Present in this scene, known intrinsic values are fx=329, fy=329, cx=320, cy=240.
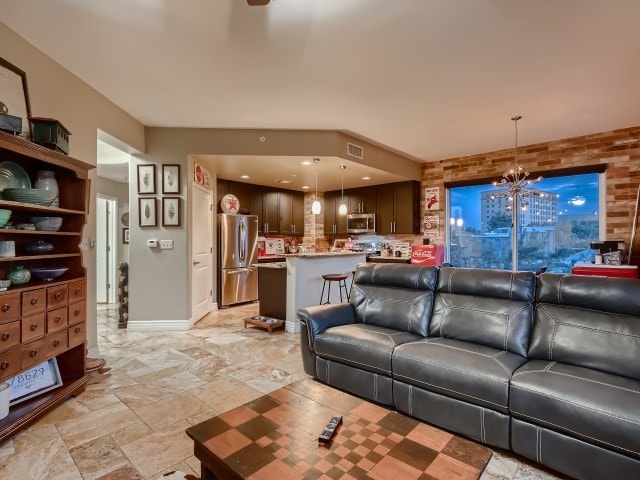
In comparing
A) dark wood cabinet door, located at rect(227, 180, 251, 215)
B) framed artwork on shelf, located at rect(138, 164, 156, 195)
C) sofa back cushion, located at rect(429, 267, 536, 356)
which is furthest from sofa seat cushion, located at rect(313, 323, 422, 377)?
dark wood cabinet door, located at rect(227, 180, 251, 215)

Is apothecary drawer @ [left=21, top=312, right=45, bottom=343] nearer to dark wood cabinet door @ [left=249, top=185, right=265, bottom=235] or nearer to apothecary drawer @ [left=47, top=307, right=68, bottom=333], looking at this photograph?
apothecary drawer @ [left=47, top=307, right=68, bottom=333]

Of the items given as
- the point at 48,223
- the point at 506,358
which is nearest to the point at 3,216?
the point at 48,223

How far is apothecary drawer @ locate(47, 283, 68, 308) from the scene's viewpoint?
2.32 meters

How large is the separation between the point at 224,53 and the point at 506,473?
339cm

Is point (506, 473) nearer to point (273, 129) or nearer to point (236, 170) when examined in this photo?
point (273, 129)

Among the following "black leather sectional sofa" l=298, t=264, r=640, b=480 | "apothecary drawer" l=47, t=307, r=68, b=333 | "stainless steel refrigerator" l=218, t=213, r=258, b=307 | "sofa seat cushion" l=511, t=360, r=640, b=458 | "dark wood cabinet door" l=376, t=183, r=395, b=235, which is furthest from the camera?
"dark wood cabinet door" l=376, t=183, r=395, b=235

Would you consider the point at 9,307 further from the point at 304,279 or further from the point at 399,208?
the point at 399,208

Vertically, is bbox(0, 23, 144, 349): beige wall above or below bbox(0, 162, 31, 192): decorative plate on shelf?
above

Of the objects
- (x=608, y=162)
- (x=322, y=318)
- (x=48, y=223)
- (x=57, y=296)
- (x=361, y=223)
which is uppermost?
(x=608, y=162)

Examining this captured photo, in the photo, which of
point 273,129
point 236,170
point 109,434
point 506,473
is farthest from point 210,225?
point 506,473

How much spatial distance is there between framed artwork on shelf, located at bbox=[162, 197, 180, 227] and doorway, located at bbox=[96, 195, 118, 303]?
2631 mm

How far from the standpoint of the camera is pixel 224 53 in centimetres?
267

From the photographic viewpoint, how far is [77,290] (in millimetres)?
2611

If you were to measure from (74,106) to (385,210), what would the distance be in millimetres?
5140
